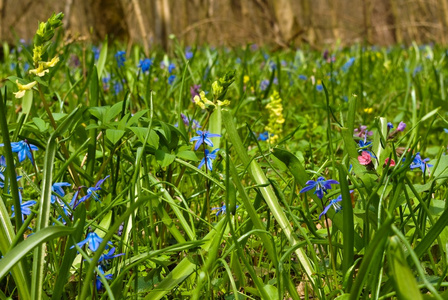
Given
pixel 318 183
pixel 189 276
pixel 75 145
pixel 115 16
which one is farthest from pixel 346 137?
pixel 115 16

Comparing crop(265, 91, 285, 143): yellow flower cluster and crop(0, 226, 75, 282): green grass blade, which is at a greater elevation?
crop(265, 91, 285, 143): yellow flower cluster

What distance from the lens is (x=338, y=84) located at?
3660 millimetres

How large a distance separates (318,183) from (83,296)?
0.51 metres

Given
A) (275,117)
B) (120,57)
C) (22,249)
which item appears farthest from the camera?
(120,57)

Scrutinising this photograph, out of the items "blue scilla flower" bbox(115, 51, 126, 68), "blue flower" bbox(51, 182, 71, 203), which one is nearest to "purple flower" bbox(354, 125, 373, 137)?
"blue flower" bbox(51, 182, 71, 203)

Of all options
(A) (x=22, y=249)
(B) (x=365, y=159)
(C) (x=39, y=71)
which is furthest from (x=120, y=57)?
(A) (x=22, y=249)

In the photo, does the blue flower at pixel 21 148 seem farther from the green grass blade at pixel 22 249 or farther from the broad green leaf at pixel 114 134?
the green grass blade at pixel 22 249

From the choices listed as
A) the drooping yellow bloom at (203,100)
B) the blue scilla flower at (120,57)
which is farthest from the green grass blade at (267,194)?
the blue scilla flower at (120,57)

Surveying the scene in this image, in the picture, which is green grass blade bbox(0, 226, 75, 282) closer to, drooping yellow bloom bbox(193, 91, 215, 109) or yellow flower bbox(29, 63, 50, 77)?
yellow flower bbox(29, 63, 50, 77)

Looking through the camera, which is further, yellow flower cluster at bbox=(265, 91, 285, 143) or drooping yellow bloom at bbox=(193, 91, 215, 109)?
yellow flower cluster at bbox=(265, 91, 285, 143)

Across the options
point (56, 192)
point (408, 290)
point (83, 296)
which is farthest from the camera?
point (56, 192)

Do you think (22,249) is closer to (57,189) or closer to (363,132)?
(57,189)

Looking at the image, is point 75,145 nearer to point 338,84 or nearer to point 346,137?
point 346,137

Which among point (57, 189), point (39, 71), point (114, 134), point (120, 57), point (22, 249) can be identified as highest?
point (120, 57)
